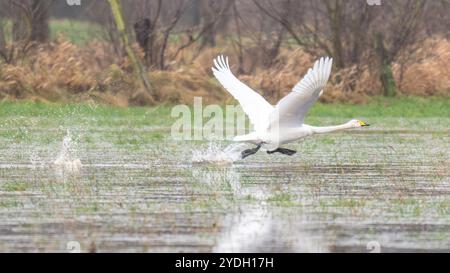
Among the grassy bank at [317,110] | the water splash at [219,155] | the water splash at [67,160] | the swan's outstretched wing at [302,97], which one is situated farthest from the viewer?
the grassy bank at [317,110]

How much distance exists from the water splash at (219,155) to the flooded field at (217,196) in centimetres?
18

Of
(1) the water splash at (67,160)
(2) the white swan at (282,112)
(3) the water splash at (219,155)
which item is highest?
(2) the white swan at (282,112)

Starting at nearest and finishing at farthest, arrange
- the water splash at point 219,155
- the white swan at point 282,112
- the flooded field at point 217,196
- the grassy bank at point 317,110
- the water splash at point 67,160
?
the flooded field at point 217,196
the white swan at point 282,112
the water splash at point 67,160
the water splash at point 219,155
the grassy bank at point 317,110

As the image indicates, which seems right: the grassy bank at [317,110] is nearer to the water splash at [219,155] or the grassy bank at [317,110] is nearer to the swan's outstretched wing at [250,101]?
the water splash at [219,155]

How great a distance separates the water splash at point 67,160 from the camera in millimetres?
14820

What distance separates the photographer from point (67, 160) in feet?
50.2

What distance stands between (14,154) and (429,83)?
13521mm

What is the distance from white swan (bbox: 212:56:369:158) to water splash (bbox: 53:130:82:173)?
2.01 m

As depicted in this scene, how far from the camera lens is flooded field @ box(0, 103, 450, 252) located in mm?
9680

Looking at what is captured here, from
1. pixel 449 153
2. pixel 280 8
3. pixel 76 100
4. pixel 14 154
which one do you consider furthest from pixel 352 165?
pixel 280 8

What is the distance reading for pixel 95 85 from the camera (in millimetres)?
25969

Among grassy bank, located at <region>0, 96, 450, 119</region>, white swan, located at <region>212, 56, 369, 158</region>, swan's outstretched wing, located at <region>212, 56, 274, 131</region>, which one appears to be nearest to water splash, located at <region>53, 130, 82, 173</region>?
white swan, located at <region>212, 56, 369, 158</region>

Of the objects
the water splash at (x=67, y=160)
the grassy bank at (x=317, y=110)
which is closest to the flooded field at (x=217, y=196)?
the water splash at (x=67, y=160)
